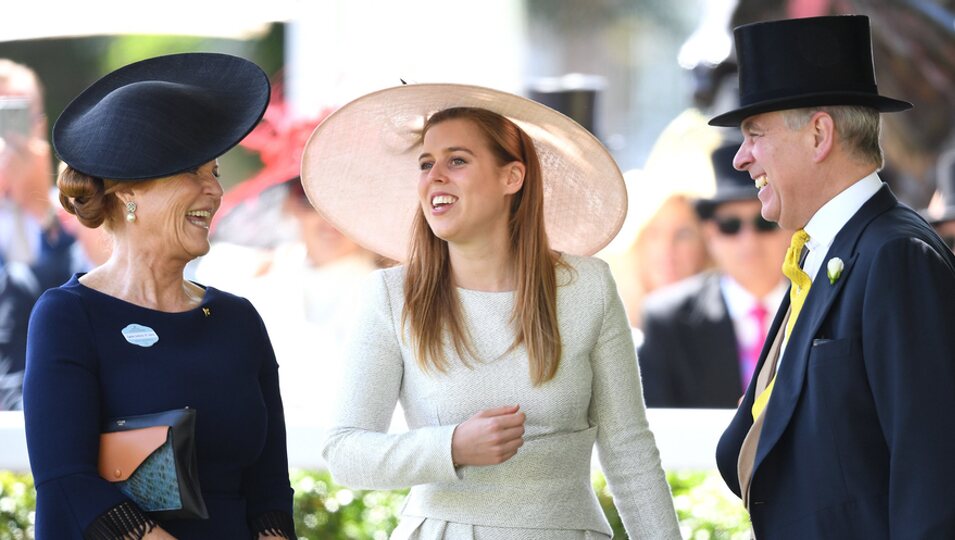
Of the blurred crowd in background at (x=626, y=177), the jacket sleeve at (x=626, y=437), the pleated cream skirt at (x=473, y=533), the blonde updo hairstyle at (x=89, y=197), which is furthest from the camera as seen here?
the blurred crowd in background at (x=626, y=177)

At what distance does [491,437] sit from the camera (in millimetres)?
2816

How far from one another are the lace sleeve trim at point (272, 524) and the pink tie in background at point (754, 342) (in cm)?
318

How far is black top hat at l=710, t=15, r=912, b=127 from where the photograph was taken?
110 inches

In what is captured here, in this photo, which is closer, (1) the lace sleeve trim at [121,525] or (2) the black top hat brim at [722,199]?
(1) the lace sleeve trim at [121,525]

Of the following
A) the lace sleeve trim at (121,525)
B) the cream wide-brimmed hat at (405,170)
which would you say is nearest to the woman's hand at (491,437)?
the lace sleeve trim at (121,525)

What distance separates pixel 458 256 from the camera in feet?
10.5

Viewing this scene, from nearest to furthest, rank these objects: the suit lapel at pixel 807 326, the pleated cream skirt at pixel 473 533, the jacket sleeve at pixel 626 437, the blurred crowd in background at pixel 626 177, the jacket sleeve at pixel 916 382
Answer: the jacket sleeve at pixel 916 382, the suit lapel at pixel 807 326, the pleated cream skirt at pixel 473 533, the jacket sleeve at pixel 626 437, the blurred crowd in background at pixel 626 177

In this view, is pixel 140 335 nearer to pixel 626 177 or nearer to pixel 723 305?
pixel 626 177

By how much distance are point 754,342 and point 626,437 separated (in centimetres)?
281

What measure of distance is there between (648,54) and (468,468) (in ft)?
10.6

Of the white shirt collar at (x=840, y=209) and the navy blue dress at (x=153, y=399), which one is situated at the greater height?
the white shirt collar at (x=840, y=209)

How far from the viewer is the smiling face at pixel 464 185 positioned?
3.14m

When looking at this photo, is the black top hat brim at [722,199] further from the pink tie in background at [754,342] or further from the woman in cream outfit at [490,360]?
the woman in cream outfit at [490,360]

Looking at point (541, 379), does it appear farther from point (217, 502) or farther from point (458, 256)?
point (217, 502)
